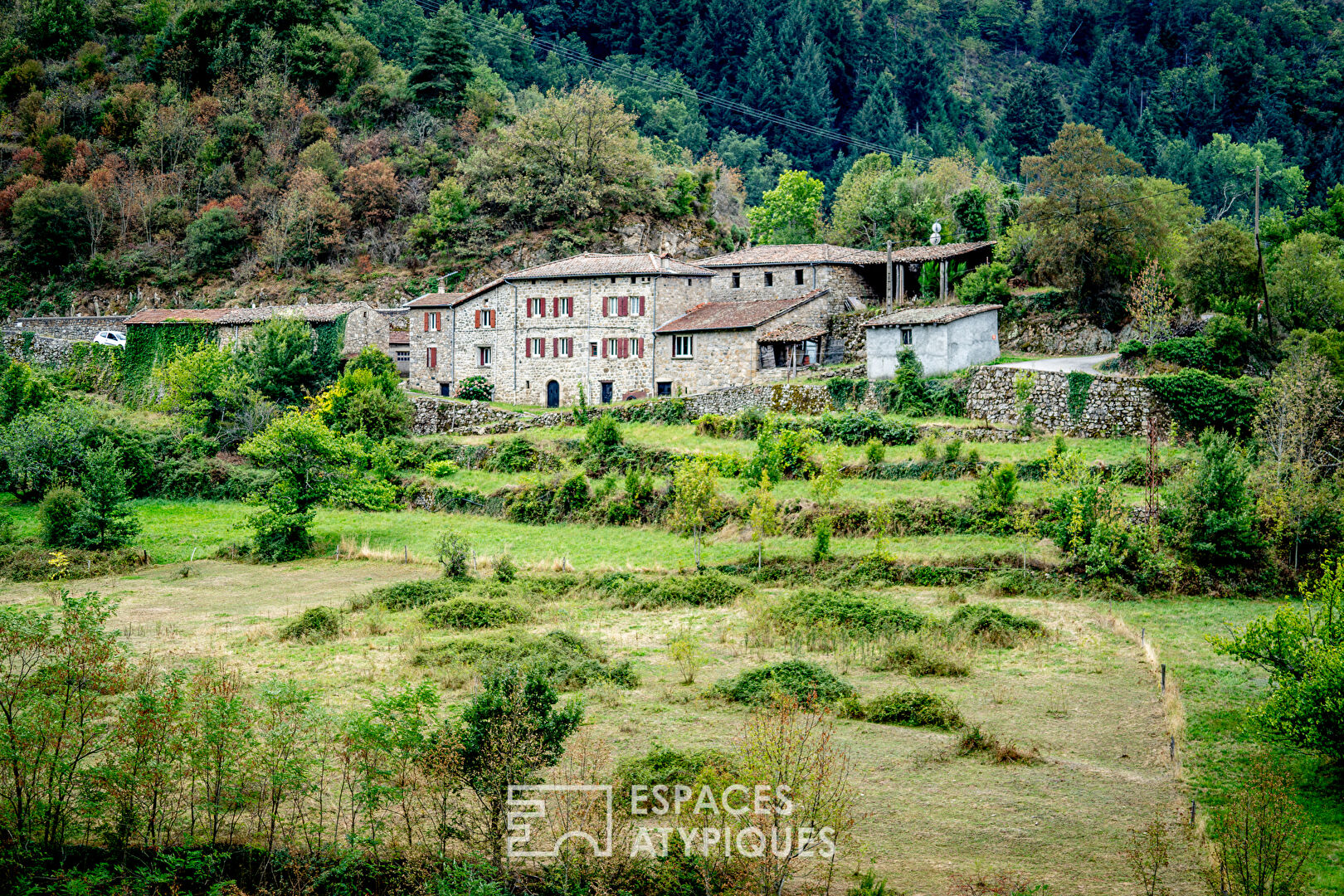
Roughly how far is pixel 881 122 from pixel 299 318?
88.5 metres

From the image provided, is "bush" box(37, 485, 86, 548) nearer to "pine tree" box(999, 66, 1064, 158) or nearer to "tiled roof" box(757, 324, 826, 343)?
"tiled roof" box(757, 324, 826, 343)

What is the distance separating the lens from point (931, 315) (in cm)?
4775

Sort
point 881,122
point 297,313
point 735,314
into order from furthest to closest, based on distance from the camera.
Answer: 1. point 881,122
2. point 297,313
3. point 735,314

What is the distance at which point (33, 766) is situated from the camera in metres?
17.1

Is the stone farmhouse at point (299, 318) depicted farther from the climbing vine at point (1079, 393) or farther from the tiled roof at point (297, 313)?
the climbing vine at point (1079, 393)

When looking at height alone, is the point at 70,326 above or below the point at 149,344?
above

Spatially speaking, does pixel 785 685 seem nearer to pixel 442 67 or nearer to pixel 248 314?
pixel 248 314

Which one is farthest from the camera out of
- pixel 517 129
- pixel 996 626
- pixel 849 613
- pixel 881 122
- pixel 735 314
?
pixel 881 122

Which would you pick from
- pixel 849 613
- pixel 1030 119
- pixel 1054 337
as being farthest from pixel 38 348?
pixel 1030 119

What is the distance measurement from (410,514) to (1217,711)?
3063 centimetres

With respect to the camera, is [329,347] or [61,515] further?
[329,347]

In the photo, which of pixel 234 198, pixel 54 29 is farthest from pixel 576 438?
pixel 54 29

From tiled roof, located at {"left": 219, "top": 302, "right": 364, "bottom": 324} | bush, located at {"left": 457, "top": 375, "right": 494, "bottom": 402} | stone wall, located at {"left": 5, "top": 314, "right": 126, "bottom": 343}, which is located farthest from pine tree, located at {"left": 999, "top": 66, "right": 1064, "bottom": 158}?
stone wall, located at {"left": 5, "top": 314, "right": 126, "bottom": 343}

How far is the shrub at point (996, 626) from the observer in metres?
27.9
